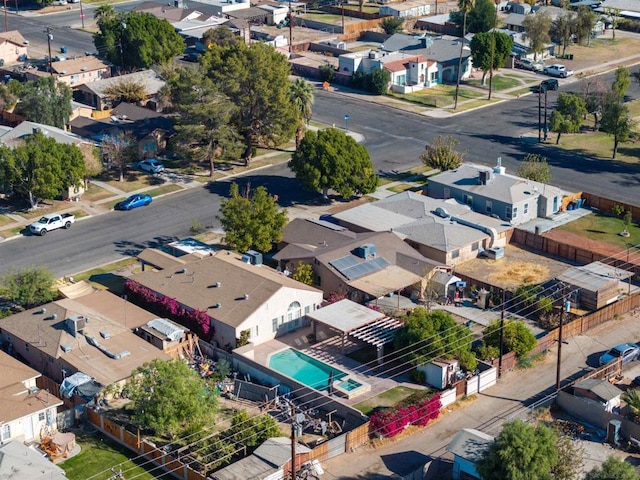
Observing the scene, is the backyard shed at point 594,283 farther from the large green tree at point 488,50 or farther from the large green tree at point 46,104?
the large green tree at point 46,104

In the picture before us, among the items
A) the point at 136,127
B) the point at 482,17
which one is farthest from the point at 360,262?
the point at 482,17

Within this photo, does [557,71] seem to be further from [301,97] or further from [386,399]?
[386,399]

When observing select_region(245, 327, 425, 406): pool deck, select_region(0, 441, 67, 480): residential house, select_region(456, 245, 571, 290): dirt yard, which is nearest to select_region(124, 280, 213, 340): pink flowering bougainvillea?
select_region(245, 327, 425, 406): pool deck

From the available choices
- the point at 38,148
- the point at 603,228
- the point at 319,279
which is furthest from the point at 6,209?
the point at 603,228

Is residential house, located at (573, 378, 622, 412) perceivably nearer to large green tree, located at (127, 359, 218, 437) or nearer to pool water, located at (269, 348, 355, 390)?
pool water, located at (269, 348, 355, 390)

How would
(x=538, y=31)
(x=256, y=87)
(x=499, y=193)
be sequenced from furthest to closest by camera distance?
(x=538, y=31) < (x=256, y=87) < (x=499, y=193)

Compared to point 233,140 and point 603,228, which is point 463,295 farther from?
point 233,140
